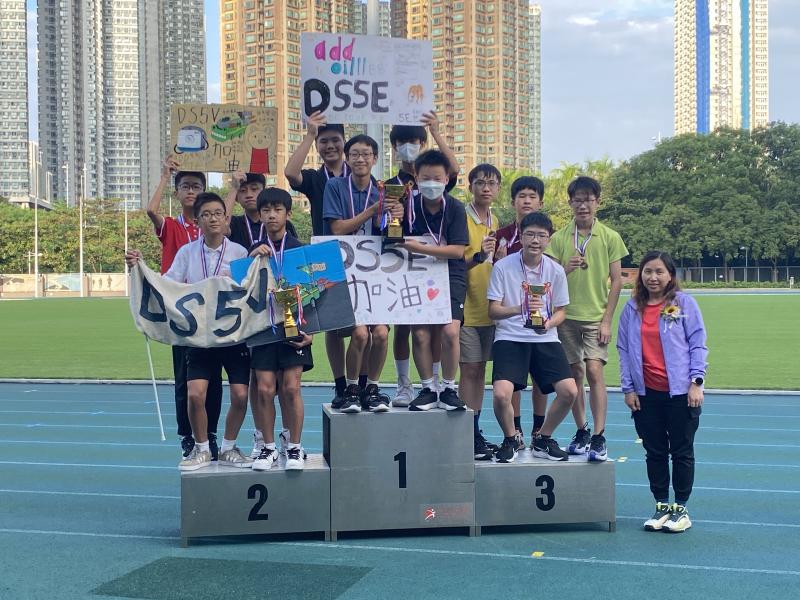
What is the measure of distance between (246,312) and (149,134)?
8809cm

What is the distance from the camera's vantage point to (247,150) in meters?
6.38

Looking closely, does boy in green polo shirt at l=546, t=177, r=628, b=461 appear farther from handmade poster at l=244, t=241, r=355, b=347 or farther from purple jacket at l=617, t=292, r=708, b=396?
handmade poster at l=244, t=241, r=355, b=347

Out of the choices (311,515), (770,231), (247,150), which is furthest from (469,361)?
(770,231)

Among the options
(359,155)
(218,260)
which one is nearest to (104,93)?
(218,260)

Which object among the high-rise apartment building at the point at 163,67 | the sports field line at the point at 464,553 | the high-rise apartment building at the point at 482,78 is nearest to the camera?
the sports field line at the point at 464,553

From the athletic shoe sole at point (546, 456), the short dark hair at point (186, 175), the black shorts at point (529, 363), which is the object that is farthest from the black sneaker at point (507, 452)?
the short dark hair at point (186, 175)

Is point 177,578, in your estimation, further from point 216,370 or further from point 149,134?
point 149,134

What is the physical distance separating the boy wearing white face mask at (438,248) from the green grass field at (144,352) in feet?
24.2

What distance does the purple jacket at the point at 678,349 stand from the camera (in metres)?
5.37

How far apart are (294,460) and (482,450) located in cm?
121

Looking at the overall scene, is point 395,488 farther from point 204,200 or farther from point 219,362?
point 204,200

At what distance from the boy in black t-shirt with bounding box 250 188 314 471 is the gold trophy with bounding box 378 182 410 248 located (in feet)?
1.81

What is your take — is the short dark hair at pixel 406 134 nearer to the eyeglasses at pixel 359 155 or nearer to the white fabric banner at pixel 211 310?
the eyeglasses at pixel 359 155

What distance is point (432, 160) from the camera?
5539 mm
